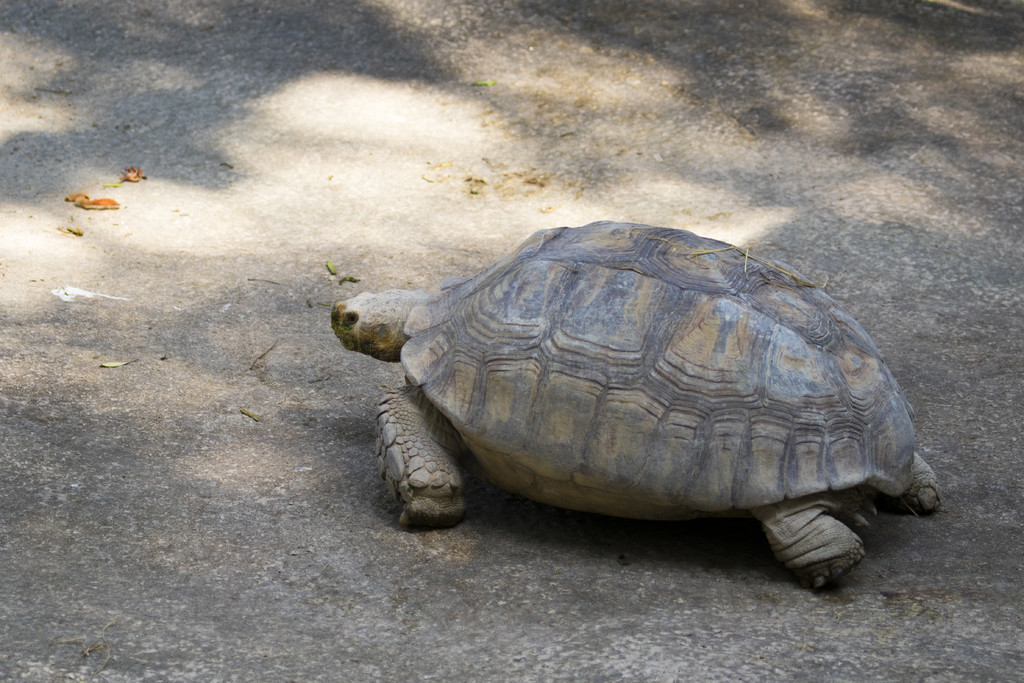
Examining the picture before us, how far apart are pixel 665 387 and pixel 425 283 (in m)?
2.27

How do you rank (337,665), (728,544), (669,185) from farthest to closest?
(669,185)
(728,544)
(337,665)

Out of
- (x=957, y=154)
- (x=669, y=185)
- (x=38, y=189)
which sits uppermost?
(x=957, y=154)

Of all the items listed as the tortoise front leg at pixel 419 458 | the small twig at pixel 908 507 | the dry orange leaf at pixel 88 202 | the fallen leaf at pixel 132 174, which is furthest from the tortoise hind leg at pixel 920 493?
the fallen leaf at pixel 132 174

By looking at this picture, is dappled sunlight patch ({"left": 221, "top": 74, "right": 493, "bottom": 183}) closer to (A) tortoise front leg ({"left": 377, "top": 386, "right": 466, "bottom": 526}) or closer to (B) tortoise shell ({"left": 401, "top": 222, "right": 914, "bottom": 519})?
(A) tortoise front leg ({"left": 377, "top": 386, "right": 466, "bottom": 526})

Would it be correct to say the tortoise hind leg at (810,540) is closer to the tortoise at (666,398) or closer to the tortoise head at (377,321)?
the tortoise at (666,398)

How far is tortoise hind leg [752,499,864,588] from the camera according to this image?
2672mm

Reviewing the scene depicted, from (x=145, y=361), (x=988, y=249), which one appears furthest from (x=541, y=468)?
(x=988, y=249)

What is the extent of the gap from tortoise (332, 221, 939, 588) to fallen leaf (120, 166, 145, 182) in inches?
135

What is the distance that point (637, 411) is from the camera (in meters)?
2.68

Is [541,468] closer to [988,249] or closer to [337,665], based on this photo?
[337,665]

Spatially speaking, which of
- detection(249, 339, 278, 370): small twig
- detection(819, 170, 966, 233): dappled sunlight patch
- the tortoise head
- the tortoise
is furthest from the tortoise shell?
detection(819, 170, 966, 233): dappled sunlight patch

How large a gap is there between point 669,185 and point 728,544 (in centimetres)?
340

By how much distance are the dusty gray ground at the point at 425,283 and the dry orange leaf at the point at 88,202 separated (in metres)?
0.06

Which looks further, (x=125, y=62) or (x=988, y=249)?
(x=125, y=62)
